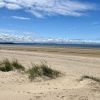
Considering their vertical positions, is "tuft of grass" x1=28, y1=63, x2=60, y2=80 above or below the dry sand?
above

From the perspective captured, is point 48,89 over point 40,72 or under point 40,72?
under

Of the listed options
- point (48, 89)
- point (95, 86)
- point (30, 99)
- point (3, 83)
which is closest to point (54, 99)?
point (30, 99)

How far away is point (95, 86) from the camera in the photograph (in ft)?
30.3

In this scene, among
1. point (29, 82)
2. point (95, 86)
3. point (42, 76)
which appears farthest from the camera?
point (42, 76)

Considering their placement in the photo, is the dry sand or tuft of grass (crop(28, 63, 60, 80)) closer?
the dry sand

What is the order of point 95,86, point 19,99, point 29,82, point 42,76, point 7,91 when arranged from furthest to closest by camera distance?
point 42,76
point 29,82
point 95,86
point 7,91
point 19,99

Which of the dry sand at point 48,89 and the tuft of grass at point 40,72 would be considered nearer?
the dry sand at point 48,89

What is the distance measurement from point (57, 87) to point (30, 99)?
1.79 meters

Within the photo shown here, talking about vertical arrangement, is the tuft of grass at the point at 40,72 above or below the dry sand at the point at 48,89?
above

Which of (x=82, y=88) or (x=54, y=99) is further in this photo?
(x=82, y=88)

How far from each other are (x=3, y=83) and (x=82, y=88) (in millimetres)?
2806

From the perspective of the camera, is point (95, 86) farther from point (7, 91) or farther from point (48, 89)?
point (7, 91)

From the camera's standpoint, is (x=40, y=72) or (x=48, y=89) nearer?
(x=48, y=89)

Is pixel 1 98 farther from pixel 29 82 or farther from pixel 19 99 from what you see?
pixel 29 82
